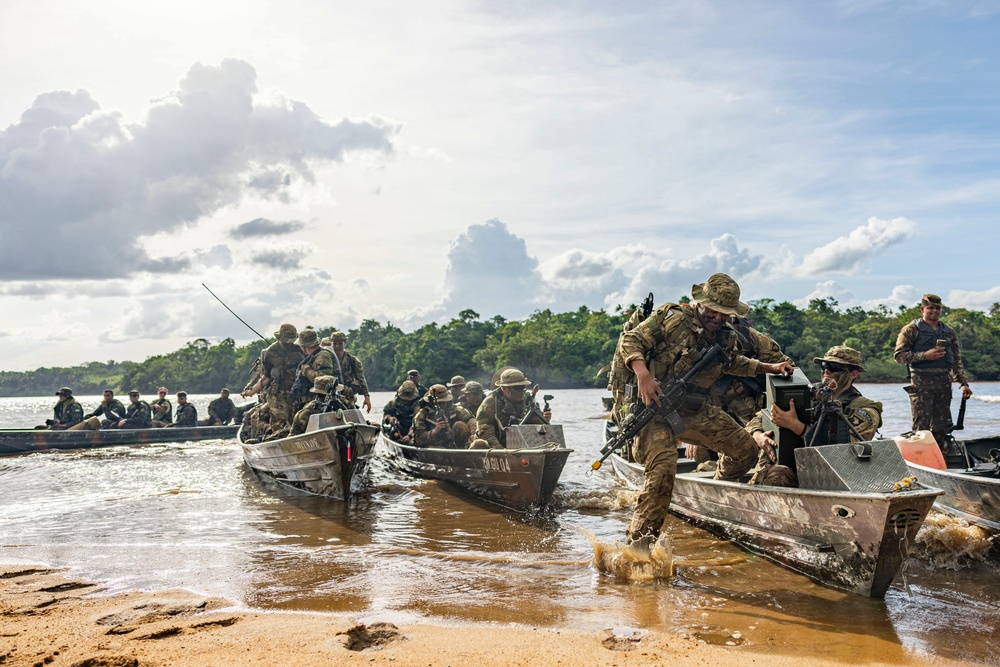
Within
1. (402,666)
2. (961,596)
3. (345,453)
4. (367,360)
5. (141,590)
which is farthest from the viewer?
(367,360)

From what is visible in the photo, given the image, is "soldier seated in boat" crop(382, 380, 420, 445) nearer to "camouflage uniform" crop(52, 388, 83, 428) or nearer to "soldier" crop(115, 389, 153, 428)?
"soldier" crop(115, 389, 153, 428)

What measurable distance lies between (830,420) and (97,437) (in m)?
19.5

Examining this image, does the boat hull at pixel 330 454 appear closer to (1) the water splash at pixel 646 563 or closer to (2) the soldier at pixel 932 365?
(1) the water splash at pixel 646 563

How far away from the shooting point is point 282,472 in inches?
473

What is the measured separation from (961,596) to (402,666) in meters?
4.21

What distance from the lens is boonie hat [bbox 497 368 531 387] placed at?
11.0m

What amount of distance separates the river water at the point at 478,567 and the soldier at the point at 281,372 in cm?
136

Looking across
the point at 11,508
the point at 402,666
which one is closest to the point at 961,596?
the point at 402,666

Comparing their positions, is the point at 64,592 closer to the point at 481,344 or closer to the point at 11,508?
the point at 11,508

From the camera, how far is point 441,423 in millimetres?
12531

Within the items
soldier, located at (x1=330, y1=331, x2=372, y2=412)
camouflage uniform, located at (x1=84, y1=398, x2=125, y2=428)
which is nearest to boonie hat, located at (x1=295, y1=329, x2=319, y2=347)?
soldier, located at (x1=330, y1=331, x2=372, y2=412)

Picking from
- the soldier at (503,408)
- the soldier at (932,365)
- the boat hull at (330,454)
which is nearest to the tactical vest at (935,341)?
the soldier at (932,365)

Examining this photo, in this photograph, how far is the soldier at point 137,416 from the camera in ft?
71.2

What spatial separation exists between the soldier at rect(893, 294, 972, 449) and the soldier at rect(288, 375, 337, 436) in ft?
25.5
